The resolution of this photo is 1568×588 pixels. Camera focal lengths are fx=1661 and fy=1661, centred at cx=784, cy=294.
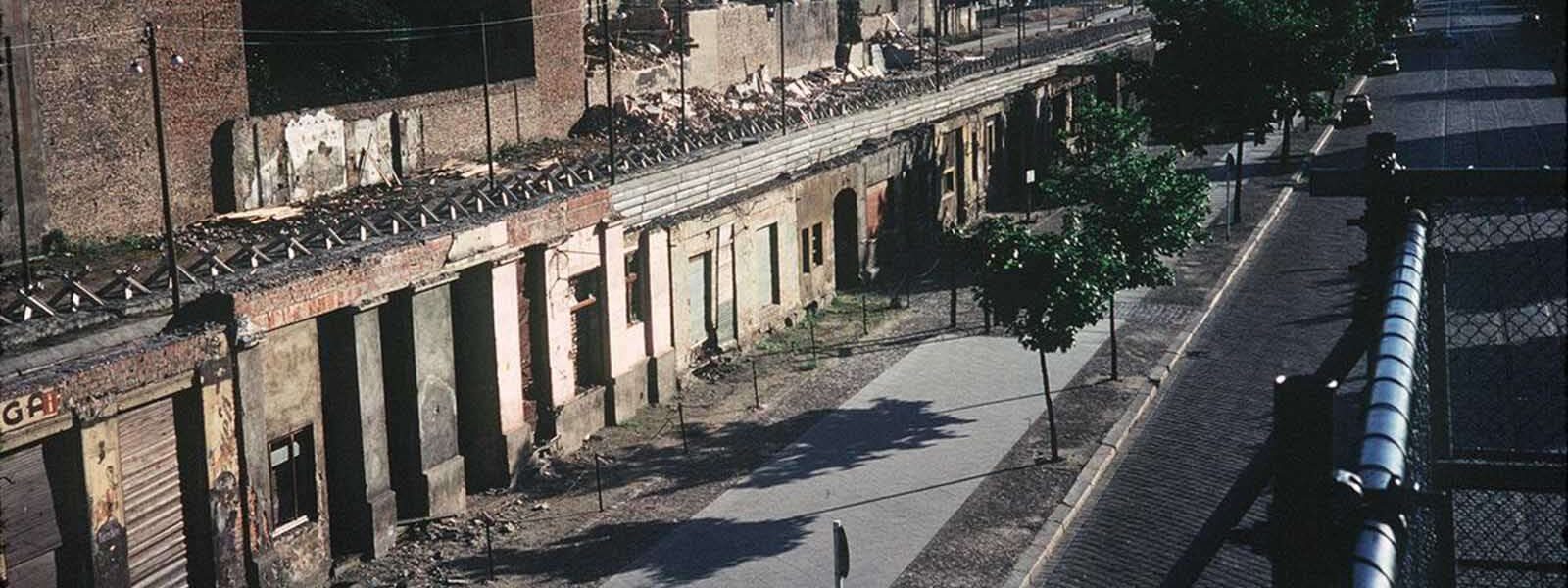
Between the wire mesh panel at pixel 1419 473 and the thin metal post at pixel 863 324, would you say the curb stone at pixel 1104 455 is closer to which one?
the thin metal post at pixel 863 324

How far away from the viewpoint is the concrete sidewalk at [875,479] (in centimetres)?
1944

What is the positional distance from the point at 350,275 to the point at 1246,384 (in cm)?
1447

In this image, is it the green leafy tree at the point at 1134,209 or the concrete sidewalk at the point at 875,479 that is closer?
the concrete sidewalk at the point at 875,479

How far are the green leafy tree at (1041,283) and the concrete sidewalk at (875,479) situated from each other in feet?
5.65

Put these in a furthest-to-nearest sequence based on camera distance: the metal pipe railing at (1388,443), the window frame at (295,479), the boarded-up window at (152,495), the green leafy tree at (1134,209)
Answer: the green leafy tree at (1134,209)
the window frame at (295,479)
the boarded-up window at (152,495)
the metal pipe railing at (1388,443)

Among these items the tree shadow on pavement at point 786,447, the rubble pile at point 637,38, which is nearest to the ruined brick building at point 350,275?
the tree shadow on pavement at point 786,447

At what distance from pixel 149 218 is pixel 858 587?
55.3ft

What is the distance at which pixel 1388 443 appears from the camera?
11.2ft

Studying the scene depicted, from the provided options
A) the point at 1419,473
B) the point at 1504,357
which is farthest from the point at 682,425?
the point at 1419,473

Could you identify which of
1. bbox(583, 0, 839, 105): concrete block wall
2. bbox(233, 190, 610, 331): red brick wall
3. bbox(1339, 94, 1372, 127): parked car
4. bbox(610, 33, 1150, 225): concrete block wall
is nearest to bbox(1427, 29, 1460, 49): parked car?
bbox(1339, 94, 1372, 127): parked car

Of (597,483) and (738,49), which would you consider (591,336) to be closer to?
(597,483)

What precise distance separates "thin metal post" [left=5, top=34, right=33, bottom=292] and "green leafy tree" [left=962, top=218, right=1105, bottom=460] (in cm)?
1244

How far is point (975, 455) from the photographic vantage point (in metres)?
23.2

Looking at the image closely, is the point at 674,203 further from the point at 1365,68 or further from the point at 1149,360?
the point at 1365,68
